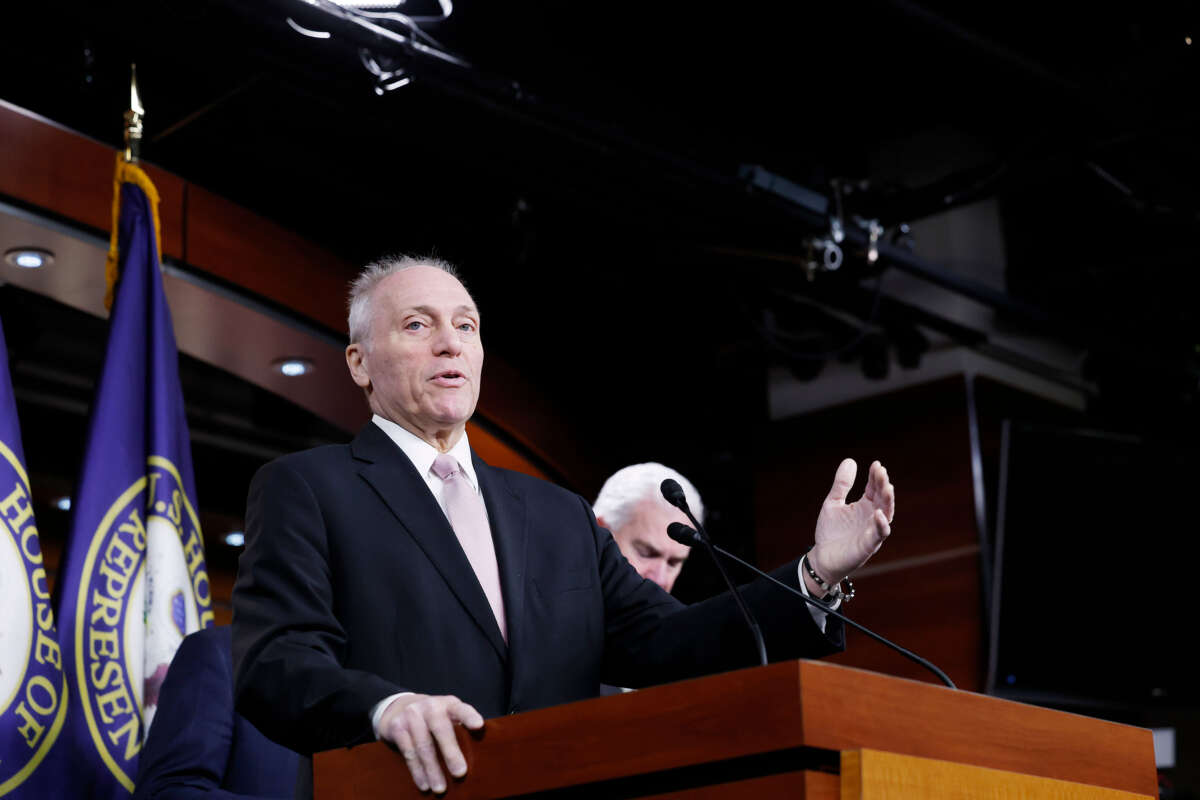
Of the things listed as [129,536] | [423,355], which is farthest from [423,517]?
[129,536]

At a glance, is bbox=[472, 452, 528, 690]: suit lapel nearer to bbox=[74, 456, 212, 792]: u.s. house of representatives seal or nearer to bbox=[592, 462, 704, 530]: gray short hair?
bbox=[592, 462, 704, 530]: gray short hair

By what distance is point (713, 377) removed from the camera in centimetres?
627

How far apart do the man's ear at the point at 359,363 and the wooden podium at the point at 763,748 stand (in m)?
0.65

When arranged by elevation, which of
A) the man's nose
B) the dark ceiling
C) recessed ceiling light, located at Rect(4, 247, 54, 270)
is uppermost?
the dark ceiling

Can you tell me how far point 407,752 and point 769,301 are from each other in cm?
437

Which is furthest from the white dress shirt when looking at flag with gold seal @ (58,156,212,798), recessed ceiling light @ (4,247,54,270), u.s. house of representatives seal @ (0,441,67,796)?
recessed ceiling light @ (4,247,54,270)

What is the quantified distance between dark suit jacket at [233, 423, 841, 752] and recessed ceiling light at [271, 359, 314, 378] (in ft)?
9.81

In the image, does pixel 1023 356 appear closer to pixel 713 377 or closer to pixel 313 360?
pixel 713 377

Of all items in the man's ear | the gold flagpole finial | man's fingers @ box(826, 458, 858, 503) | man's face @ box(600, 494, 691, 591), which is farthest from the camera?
the gold flagpole finial

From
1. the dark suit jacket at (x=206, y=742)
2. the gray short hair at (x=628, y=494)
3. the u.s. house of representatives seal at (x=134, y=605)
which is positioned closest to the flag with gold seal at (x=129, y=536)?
the u.s. house of representatives seal at (x=134, y=605)

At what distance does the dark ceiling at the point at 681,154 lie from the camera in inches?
153

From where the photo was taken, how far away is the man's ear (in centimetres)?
195

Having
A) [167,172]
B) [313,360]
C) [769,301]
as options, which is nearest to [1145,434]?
[769,301]

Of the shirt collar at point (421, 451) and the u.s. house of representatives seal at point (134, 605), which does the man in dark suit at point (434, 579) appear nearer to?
the shirt collar at point (421, 451)
